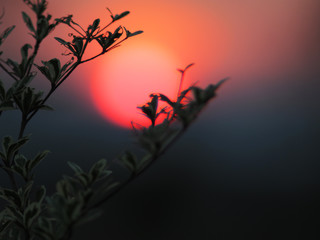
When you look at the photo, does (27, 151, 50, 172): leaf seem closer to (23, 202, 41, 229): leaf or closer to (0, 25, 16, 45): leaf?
(23, 202, 41, 229): leaf

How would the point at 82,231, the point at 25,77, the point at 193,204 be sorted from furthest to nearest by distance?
the point at 193,204 < the point at 82,231 < the point at 25,77

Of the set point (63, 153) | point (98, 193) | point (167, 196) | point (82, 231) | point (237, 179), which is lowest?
point (237, 179)

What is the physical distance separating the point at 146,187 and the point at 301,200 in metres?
4.04

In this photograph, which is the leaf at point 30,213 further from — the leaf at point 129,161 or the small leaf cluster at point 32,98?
the leaf at point 129,161

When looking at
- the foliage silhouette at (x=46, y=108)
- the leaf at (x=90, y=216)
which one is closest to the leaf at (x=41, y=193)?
the foliage silhouette at (x=46, y=108)

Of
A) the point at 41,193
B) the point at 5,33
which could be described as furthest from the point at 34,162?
the point at 5,33

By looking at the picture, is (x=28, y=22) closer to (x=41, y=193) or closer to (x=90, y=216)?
(x=41, y=193)

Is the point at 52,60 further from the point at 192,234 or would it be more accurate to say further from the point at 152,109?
the point at 192,234

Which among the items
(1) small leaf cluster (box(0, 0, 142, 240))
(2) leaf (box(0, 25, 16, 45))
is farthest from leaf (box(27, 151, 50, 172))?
(2) leaf (box(0, 25, 16, 45))

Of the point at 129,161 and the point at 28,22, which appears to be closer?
the point at 129,161

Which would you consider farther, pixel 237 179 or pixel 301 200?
pixel 237 179

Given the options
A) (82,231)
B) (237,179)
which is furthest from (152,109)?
(237,179)

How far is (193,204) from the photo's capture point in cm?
899

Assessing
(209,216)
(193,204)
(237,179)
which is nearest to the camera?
(209,216)
